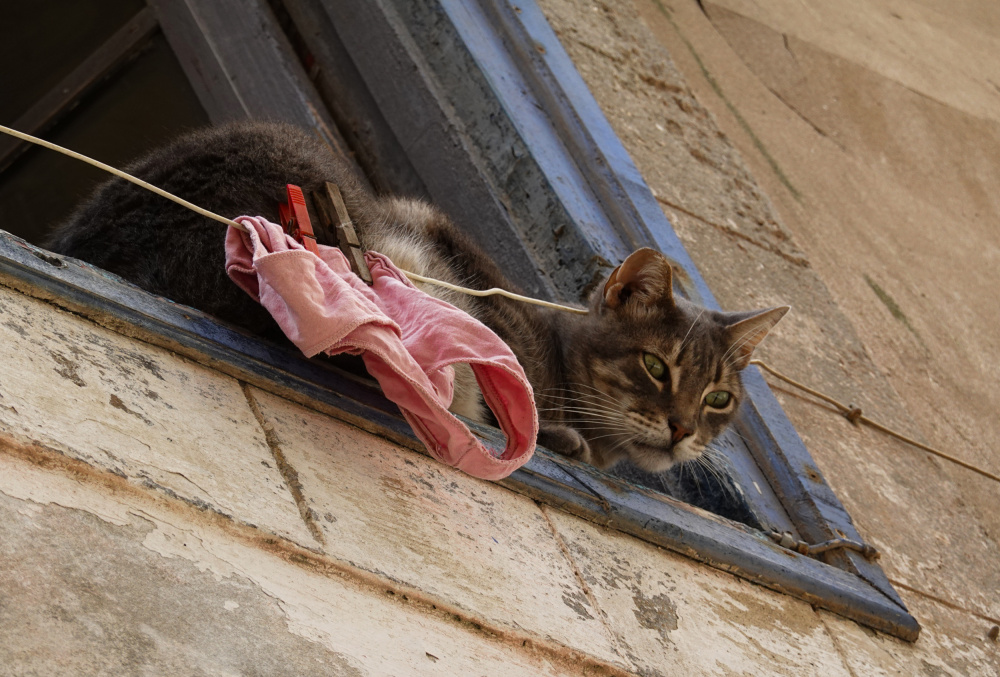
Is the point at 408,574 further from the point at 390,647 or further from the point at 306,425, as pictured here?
the point at 306,425

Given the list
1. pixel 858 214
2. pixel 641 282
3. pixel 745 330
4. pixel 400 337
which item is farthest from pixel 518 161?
pixel 858 214

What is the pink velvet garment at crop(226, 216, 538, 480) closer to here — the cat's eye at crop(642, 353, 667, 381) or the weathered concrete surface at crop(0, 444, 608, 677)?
the weathered concrete surface at crop(0, 444, 608, 677)

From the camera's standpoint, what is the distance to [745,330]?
2.10 metres

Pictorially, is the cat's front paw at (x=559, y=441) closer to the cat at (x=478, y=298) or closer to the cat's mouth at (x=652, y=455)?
the cat at (x=478, y=298)

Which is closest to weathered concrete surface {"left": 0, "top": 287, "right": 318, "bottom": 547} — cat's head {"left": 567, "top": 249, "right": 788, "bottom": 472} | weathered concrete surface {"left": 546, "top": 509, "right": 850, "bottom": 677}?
weathered concrete surface {"left": 546, "top": 509, "right": 850, "bottom": 677}

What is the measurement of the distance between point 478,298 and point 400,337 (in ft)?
2.09

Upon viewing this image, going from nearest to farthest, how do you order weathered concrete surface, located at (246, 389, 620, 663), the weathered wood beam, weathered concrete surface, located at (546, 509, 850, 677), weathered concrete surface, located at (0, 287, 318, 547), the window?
weathered concrete surface, located at (0, 287, 318, 547)
weathered concrete surface, located at (246, 389, 620, 663)
weathered concrete surface, located at (546, 509, 850, 677)
the window
the weathered wood beam

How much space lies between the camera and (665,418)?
1954mm

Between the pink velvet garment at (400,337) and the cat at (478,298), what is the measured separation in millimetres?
154

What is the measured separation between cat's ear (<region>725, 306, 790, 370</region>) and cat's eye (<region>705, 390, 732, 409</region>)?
7 cm

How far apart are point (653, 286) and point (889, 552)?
3.08 feet

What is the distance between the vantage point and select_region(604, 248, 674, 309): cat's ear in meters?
2.01

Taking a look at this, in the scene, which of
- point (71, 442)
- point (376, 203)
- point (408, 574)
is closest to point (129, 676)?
point (71, 442)

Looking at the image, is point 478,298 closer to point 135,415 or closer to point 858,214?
point 135,415
